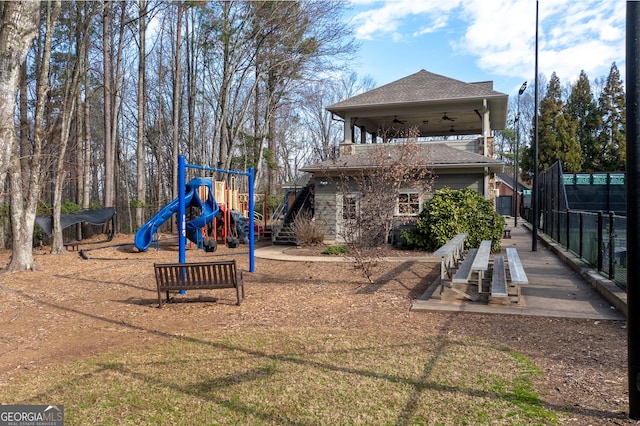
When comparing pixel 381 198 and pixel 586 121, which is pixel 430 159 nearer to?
pixel 381 198

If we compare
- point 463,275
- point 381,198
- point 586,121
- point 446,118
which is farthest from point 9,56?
point 586,121

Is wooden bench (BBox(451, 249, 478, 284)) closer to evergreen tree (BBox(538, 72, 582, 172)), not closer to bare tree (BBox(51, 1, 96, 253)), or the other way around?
bare tree (BBox(51, 1, 96, 253))

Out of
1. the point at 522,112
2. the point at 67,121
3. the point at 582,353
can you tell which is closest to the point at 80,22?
the point at 67,121

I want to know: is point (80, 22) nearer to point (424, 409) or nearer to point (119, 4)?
point (119, 4)

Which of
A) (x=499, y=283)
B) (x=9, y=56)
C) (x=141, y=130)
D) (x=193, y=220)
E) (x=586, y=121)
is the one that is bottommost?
(x=499, y=283)

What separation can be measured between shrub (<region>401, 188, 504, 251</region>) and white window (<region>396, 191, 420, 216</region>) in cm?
210

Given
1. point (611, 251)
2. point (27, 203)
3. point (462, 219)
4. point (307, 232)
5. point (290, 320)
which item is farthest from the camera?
point (307, 232)

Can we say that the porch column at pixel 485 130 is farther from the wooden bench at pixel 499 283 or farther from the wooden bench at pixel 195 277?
the wooden bench at pixel 195 277

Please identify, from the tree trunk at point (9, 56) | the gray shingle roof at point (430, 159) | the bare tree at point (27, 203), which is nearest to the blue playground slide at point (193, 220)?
the gray shingle roof at point (430, 159)

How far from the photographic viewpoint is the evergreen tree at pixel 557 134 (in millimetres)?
41469

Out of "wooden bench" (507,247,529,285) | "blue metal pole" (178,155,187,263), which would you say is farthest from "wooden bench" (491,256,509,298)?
"blue metal pole" (178,155,187,263)

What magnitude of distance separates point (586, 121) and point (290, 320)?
4433cm

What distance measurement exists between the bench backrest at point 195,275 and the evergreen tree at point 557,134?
39573mm

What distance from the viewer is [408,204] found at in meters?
18.4
